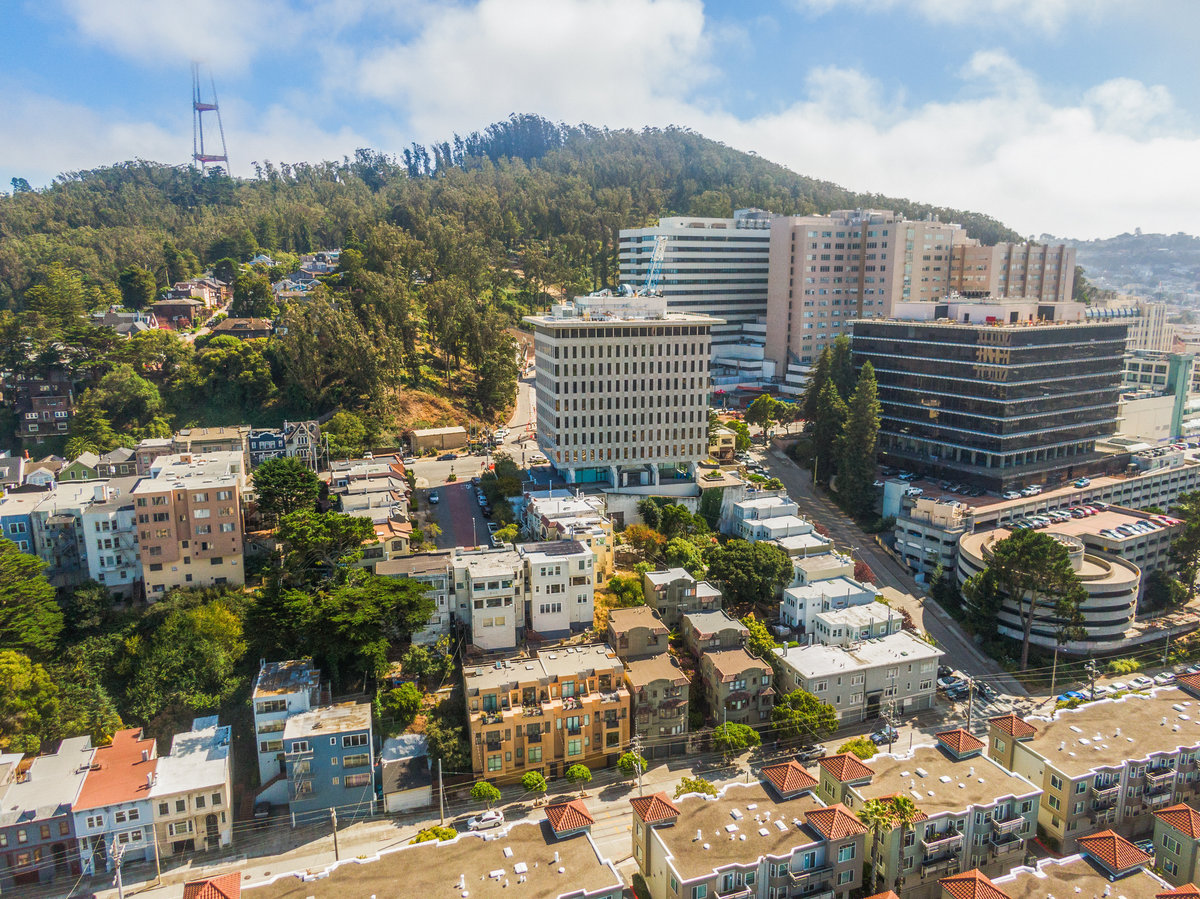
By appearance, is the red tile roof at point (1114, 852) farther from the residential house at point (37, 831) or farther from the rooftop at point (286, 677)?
the residential house at point (37, 831)

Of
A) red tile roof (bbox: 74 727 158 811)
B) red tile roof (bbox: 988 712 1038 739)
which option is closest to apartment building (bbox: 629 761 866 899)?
red tile roof (bbox: 988 712 1038 739)

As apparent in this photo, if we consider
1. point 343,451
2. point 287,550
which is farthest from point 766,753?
point 343,451

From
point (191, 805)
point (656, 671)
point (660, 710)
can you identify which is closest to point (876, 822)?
point (660, 710)

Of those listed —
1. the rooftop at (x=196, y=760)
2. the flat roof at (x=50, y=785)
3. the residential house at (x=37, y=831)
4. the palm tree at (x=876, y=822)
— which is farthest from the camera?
the rooftop at (x=196, y=760)

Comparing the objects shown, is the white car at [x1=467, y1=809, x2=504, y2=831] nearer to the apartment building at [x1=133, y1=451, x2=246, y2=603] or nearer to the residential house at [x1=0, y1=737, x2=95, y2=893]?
the residential house at [x1=0, y1=737, x2=95, y2=893]

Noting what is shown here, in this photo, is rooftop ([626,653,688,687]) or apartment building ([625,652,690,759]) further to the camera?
rooftop ([626,653,688,687])

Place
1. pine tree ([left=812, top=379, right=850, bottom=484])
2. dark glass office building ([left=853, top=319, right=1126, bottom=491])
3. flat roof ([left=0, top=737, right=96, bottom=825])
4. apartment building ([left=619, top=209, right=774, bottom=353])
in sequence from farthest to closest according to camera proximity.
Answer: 1. apartment building ([left=619, top=209, right=774, bottom=353])
2. pine tree ([left=812, top=379, right=850, bottom=484])
3. dark glass office building ([left=853, top=319, right=1126, bottom=491])
4. flat roof ([left=0, top=737, right=96, bottom=825])

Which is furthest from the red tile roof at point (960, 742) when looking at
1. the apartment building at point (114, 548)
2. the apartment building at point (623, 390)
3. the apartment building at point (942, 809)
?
the apartment building at point (114, 548)

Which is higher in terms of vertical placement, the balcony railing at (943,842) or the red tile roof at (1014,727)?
the red tile roof at (1014,727)
